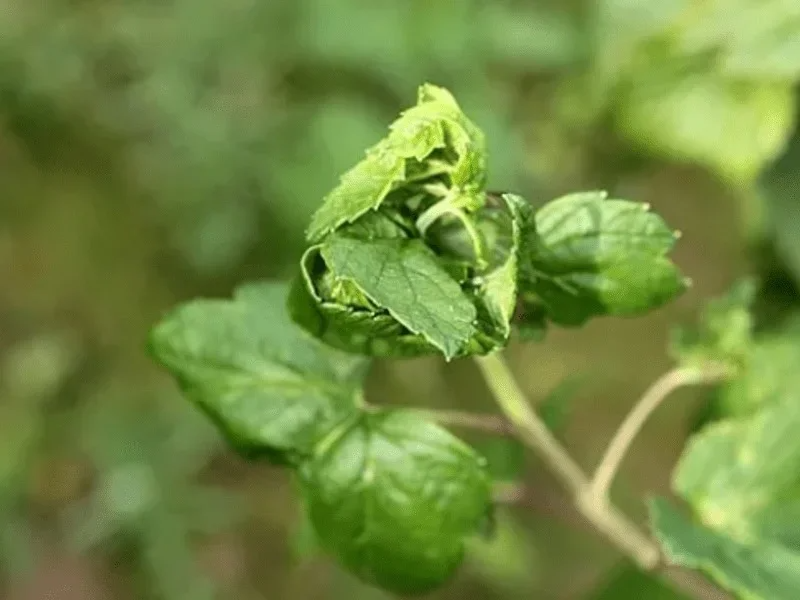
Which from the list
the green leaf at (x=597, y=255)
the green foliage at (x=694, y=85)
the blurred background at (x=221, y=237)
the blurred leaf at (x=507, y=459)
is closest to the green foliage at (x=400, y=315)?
the green leaf at (x=597, y=255)

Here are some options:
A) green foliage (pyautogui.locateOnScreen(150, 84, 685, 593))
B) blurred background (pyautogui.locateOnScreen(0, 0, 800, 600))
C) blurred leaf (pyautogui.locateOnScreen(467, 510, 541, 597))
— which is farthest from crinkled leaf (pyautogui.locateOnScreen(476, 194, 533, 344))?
blurred leaf (pyautogui.locateOnScreen(467, 510, 541, 597))

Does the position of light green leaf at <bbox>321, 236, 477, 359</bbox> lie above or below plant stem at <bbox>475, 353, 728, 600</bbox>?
above

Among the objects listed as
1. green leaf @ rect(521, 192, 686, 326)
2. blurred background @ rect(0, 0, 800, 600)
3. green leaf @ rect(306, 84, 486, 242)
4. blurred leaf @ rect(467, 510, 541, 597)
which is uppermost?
green leaf @ rect(306, 84, 486, 242)

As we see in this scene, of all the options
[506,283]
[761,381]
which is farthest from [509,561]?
[506,283]

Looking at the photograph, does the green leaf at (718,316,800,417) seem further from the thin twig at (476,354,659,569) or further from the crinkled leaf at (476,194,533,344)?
the crinkled leaf at (476,194,533,344)

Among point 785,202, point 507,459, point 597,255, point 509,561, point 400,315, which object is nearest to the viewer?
point 400,315

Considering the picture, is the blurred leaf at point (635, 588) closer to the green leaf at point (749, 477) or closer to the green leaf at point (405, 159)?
the green leaf at point (749, 477)

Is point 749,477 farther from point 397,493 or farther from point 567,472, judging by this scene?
point 397,493
